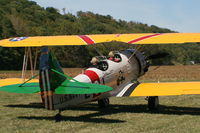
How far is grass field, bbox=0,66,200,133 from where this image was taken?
722 cm

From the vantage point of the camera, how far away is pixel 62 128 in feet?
23.8

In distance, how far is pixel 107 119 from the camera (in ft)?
27.5

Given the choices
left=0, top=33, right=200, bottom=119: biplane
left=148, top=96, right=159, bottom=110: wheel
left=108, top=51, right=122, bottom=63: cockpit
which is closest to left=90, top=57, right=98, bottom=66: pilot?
left=0, top=33, right=200, bottom=119: biplane

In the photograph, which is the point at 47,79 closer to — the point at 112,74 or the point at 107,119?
the point at 107,119

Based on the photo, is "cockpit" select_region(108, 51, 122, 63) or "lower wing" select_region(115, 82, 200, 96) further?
"cockpit" select_region(108, 51, 122, 63)

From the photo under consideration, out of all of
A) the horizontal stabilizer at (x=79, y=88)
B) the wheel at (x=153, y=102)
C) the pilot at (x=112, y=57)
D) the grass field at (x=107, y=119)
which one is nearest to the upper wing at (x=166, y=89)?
the wheel at (x=153, y=102)

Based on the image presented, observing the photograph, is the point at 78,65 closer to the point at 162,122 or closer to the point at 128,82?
the point at 128,82

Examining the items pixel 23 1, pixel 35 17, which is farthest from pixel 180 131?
pixel 23 1

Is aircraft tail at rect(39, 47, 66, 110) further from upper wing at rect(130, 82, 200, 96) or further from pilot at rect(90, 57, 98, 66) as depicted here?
upper wing at rect(130, 82, 200, 96)

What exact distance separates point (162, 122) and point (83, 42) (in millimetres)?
3548

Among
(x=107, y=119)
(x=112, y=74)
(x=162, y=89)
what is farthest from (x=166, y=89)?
(x=107, y=119)

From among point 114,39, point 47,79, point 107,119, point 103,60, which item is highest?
point 114,39

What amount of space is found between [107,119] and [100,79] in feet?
4.30

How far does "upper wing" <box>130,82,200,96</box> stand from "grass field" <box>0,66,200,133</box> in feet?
1.90
